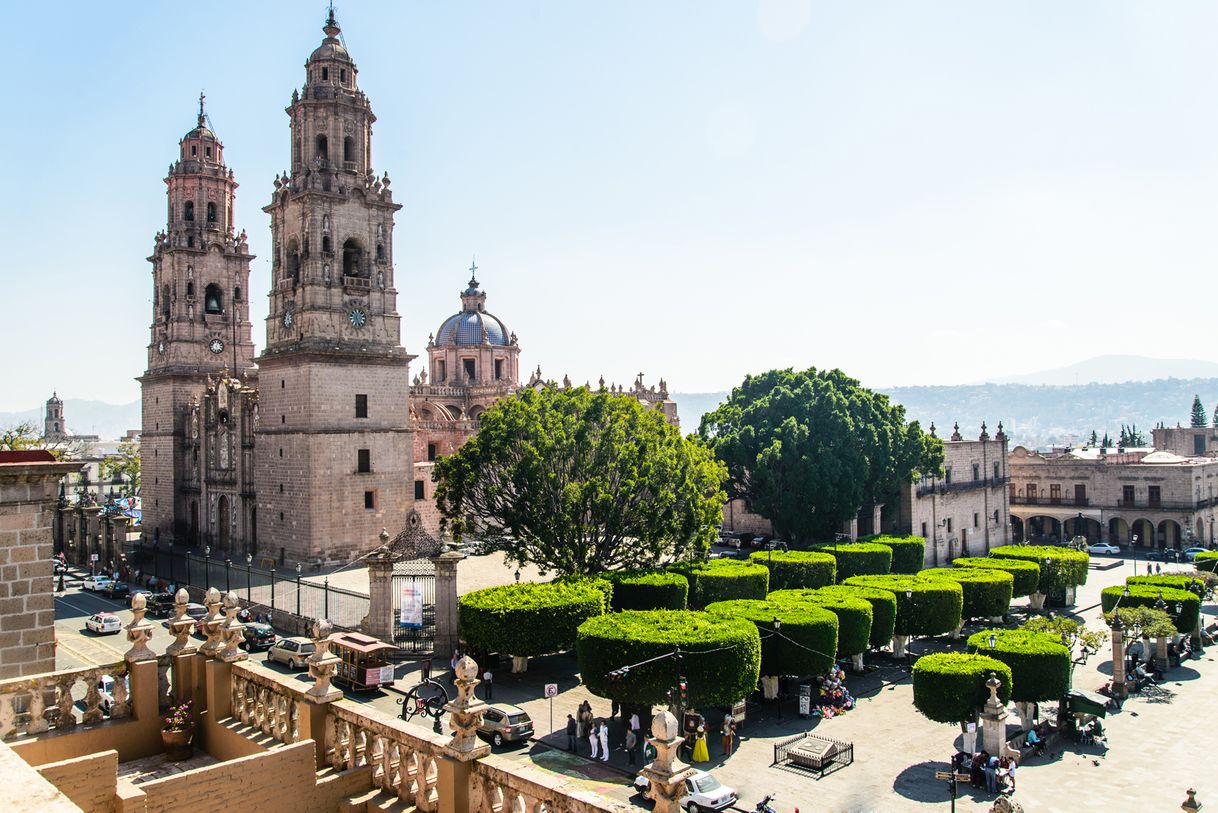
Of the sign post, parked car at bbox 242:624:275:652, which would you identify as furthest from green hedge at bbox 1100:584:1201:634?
parked car at bbox 242:624:275:652

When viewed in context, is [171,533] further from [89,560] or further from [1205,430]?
[1205,430]

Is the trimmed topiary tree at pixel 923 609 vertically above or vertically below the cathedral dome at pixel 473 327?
below

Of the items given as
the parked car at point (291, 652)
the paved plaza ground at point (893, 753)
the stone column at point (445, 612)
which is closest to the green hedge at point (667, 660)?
the paved plaza ground at point (893, 753)

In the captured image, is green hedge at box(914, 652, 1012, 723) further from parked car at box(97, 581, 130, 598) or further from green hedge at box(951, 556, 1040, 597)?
parked car at box(97, 581, 130, 598)

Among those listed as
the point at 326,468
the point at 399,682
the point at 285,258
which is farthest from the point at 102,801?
the point at 285,258

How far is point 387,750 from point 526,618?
2107 centimetres

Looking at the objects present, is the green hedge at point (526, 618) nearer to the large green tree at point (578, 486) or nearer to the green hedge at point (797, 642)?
the green hedge at point (797, 642)

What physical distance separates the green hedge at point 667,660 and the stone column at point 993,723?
257 inches

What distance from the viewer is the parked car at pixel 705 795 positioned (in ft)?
68.9

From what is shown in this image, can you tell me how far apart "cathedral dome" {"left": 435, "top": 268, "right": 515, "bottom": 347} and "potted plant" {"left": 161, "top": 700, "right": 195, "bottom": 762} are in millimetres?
69631

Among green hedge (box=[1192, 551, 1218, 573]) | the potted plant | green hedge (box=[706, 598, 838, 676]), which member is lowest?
green hedge (box=[1192, 551, 1218, 573])

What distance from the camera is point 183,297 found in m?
59.2

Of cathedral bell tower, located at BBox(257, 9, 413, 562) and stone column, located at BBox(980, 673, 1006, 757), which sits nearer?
stone column, located at BBox(980, 673, 1006, 757)

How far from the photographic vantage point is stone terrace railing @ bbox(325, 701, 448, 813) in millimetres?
9000
